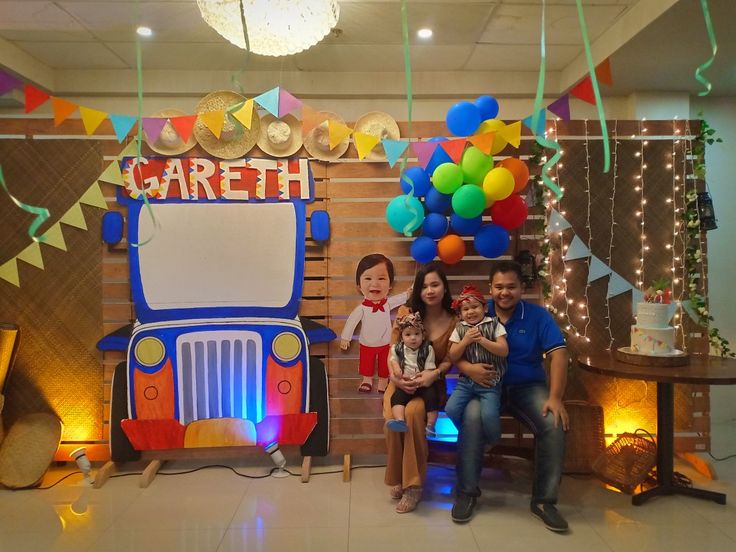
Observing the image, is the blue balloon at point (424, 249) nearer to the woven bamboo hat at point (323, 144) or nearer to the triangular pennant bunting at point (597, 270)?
the woven bamboo hat at point (323, 144)

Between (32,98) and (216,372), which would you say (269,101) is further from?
(216,372)

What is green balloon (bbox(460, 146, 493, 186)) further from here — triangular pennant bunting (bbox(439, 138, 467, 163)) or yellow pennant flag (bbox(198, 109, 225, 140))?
yellow pennant flag (bbox(198, 109, 225, 140))

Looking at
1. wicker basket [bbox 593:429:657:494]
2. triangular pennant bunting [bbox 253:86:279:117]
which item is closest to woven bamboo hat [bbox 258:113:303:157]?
triangular pennant bunting [bbox 253:86:279:117]

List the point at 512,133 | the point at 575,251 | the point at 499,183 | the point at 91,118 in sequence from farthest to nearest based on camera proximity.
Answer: the point at 575,251, the point at 91,118, the point at 512,133, the point at 499,183

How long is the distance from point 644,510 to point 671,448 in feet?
1.29

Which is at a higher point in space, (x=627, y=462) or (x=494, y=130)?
(x=494, y=130)

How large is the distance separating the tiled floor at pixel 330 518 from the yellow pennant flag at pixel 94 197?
1697 mm

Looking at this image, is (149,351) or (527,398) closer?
(527,398)

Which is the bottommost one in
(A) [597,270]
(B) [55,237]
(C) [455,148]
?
(A) [597,270]

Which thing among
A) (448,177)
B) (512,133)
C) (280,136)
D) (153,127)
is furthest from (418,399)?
(153,127)

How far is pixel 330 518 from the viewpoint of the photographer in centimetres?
273

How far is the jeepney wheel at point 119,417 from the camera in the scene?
3.35 metres

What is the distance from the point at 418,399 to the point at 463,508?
574 mm

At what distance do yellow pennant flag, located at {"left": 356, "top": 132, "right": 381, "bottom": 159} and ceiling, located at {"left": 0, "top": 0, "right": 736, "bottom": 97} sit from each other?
91 centimetres
